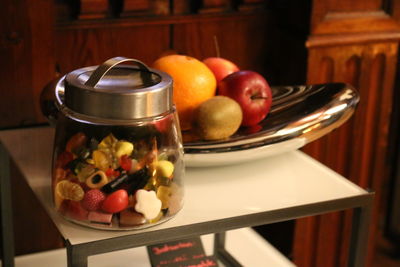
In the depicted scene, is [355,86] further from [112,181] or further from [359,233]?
[112,181]

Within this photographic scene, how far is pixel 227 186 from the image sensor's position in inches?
36.8

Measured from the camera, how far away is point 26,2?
1.24m

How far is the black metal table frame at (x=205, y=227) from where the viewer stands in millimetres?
765

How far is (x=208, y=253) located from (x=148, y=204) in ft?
1.76

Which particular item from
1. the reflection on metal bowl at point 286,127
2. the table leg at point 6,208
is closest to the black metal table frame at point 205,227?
the table leg at point 6,208

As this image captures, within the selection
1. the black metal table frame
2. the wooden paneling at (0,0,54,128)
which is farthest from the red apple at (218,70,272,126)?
the wooden paneling at (0,0,54,128)

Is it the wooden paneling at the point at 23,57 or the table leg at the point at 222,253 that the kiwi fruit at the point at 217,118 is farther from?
the wooden paneling at the point at 23,57

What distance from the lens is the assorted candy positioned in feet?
2.50

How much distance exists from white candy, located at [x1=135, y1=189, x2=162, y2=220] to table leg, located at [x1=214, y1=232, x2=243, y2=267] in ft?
1.51

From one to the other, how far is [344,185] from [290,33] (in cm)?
61

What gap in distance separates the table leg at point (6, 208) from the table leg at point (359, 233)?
0.52 m

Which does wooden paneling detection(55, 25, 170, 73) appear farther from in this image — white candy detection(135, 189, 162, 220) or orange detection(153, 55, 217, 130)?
white candy detection(135, 189, 162, 220)

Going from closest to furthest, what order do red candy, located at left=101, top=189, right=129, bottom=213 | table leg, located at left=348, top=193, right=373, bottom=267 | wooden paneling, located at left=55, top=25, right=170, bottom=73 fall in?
red candy, located at left=101, top=189, right=129, bottom=213 → table leg, located at left=348, top=193, right=373, bottom=267 → wooden paneling, located at left=55, top=25, right=170, bottom=73

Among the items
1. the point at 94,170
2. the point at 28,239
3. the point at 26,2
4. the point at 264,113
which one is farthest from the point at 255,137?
the point at 28,239
